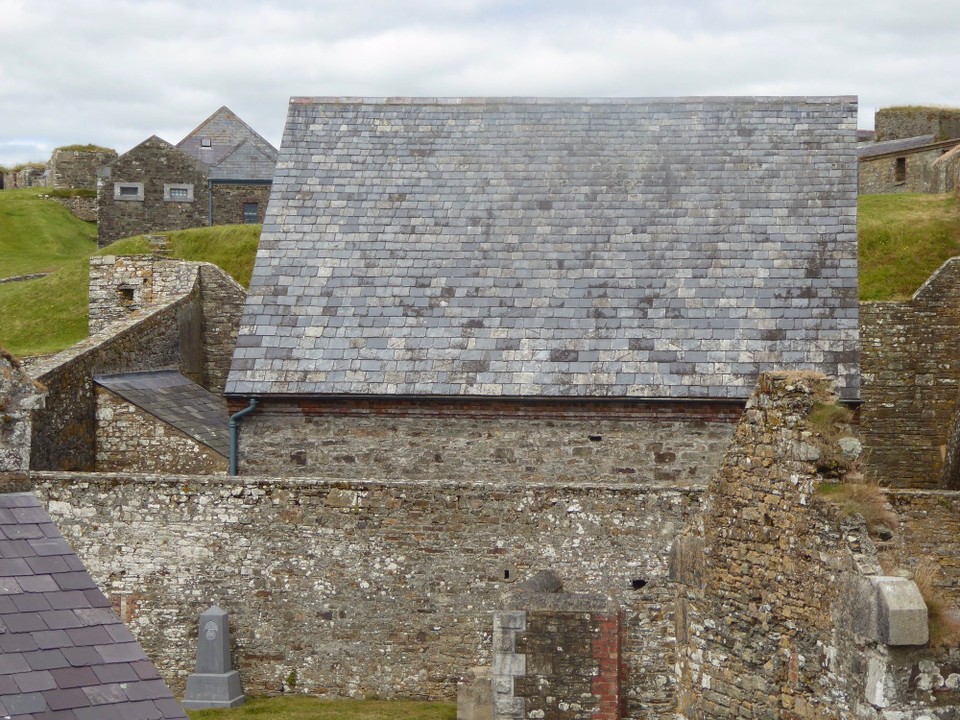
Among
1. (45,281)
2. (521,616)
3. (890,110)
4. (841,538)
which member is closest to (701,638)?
(841,538)

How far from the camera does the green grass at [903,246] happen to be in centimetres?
2766

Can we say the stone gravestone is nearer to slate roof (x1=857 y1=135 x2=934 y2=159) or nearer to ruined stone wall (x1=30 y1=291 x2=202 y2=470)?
ruined stone wall (x1=30 y1=291 x2=202 y2=470)

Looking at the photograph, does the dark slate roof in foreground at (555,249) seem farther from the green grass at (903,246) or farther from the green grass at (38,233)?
the green grass at (38,233)

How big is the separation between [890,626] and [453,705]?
9619mm

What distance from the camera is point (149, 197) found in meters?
37.5

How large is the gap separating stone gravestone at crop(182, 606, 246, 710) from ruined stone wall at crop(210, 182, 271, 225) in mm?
23123

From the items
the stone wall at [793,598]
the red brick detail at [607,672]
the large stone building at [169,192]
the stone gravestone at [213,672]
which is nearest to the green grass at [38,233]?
the large stone building at [169,192]

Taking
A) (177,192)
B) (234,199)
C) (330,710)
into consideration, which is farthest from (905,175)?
(330,710)

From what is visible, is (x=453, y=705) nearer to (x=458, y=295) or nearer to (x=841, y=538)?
(x=458, y=295)

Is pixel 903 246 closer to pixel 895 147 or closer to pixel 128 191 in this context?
pixel 895 147

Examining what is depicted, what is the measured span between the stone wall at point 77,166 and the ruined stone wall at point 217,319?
2483 cm

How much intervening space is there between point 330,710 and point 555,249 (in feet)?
28.6

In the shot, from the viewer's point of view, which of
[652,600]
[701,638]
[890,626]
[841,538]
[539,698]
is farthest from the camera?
[652,600]

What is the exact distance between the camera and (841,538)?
7406 mm
